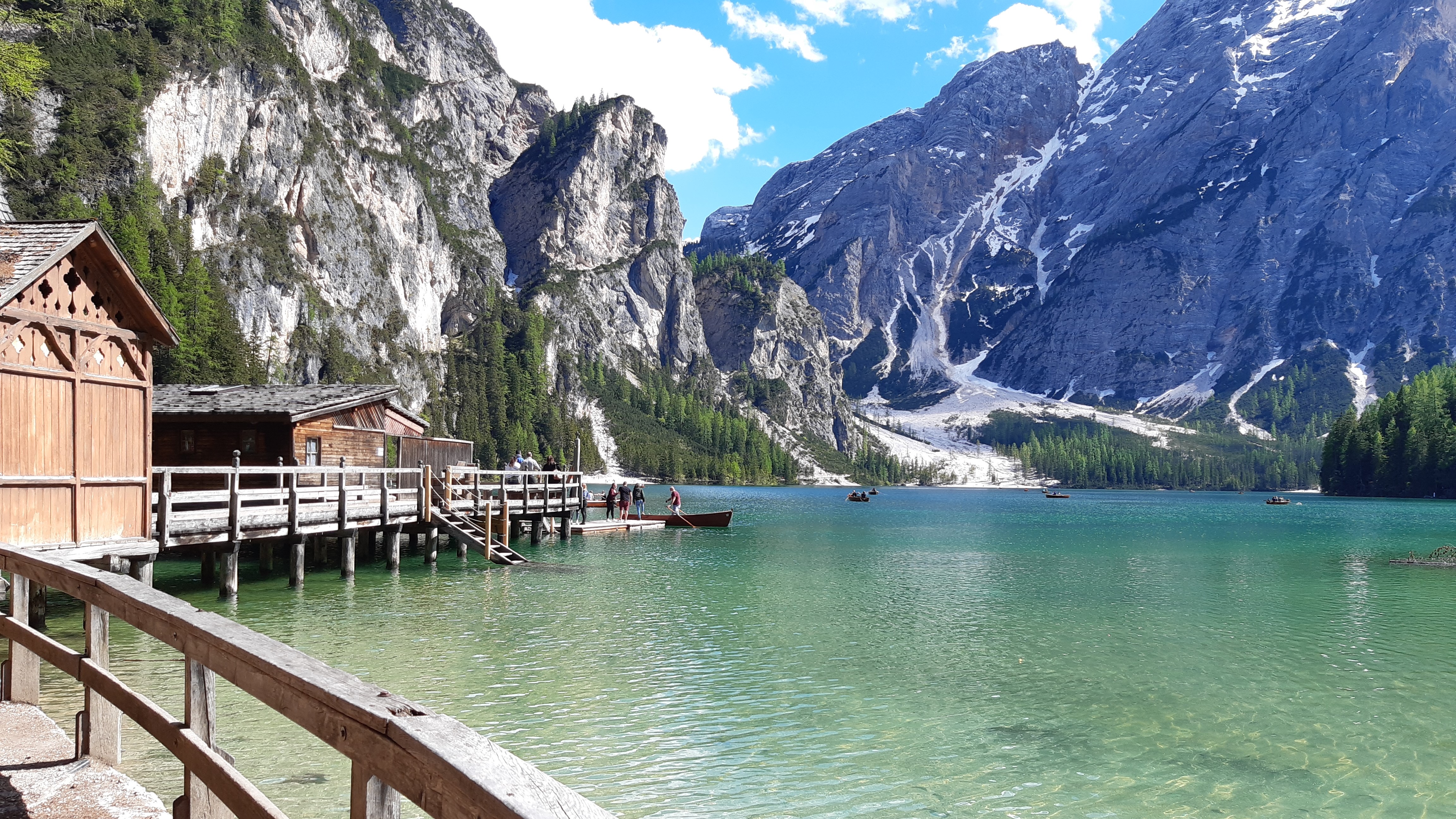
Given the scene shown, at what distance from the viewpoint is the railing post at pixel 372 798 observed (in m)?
3.78

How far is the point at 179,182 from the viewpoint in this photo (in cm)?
13162

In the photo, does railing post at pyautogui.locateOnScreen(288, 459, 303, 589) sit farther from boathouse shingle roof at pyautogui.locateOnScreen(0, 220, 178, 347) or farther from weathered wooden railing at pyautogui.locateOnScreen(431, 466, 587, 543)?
boathouse shingle roof at pyautogui.locateOnScreen(0, 220, 178, 347)

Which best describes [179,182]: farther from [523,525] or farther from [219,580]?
[219,580]

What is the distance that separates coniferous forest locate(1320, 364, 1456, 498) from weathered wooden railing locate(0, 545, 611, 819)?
164m

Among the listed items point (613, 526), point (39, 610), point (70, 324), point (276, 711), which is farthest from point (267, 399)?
point (276, 711)

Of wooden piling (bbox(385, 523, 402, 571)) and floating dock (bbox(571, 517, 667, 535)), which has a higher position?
wooden piling (bbox(385, 523, 402, 571))

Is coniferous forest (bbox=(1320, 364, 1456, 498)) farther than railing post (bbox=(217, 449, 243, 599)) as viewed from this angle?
Yes

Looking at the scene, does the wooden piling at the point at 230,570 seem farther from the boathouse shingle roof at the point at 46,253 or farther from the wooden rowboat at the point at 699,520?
the wooden rowboat at the point at 699,520

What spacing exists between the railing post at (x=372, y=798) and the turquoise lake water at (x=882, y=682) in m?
8.19

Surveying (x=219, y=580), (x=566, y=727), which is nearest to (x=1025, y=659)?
(x=566, y=727)

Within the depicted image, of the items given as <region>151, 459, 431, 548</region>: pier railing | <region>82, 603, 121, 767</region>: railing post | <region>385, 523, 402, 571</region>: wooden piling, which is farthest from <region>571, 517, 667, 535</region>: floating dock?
<region>82, 603, 121, 767</region>: railing post

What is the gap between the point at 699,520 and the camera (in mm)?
62844

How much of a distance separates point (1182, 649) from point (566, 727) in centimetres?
1554

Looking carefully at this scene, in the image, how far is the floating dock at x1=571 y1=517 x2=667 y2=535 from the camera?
5300 cm
